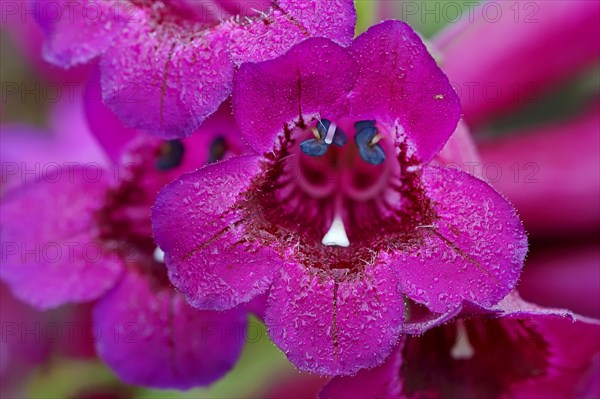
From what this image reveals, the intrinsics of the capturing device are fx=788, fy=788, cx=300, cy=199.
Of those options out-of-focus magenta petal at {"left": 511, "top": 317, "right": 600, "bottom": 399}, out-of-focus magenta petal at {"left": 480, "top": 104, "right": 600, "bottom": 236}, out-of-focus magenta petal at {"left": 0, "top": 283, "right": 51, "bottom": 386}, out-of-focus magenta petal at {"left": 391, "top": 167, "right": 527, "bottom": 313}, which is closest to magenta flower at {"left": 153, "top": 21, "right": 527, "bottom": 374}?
out-of-focus magenta petal at {"left": 391, "top": 167, "right": 527, "bottom": 313}

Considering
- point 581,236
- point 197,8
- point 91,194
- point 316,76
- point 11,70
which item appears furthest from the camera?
point 11,70

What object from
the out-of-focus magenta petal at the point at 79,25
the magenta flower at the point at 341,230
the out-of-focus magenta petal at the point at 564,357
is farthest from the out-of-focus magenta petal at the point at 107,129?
the out-of-focus magenta petal at the point at 564,357

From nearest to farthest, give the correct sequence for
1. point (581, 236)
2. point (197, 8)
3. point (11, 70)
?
1. point (197, 8)
2. point (581, 236)
3. point (11, 70)

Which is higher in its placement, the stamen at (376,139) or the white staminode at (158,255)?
the stamen at (376,139)

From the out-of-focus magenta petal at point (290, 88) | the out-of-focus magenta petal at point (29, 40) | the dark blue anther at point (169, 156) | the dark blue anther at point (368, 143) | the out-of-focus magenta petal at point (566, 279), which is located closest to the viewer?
the out-of-focus magenta petal at point (290, 88)

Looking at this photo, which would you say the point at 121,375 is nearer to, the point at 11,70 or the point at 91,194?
the point at 91,194

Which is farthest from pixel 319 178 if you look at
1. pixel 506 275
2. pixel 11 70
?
pixel 11 70

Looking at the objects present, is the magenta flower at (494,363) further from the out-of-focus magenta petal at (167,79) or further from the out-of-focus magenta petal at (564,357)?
the out-of-focus magenta petal at (167,79)

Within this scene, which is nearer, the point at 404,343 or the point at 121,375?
the point at 404,343
